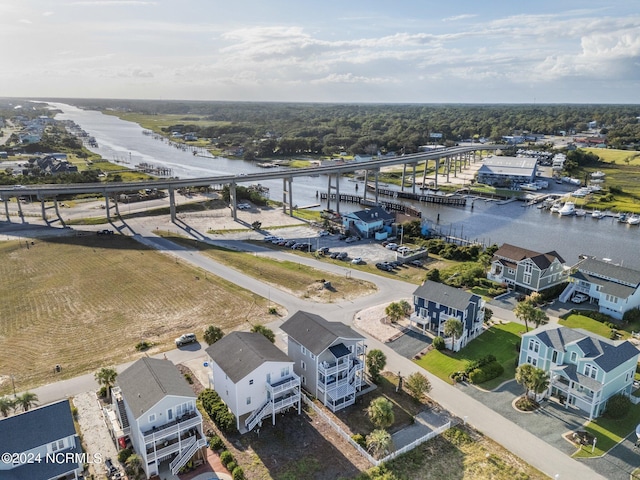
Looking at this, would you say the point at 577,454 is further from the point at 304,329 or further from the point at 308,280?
the point at 308,280

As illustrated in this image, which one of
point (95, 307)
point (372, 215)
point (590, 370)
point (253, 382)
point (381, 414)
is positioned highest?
point (372, 215)

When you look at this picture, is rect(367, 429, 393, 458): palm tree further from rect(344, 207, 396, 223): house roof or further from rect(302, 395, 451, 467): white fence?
rect(344, 207, 396, 223): house roof

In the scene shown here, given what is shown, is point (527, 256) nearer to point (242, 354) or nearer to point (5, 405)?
point (242, 354)

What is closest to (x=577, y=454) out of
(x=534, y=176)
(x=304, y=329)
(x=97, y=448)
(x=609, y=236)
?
(x=304, y=329)

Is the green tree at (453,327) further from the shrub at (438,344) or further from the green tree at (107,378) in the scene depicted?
the green tree at (107,378)

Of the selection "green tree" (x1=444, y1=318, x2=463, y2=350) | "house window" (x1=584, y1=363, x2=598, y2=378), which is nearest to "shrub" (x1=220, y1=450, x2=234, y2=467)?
"green tree" (x1=444, y1=318, x2=463, y2=350)

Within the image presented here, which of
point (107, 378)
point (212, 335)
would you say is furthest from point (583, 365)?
point (107, 378)
